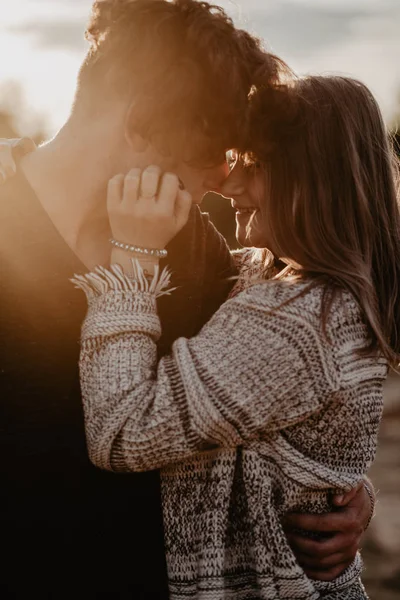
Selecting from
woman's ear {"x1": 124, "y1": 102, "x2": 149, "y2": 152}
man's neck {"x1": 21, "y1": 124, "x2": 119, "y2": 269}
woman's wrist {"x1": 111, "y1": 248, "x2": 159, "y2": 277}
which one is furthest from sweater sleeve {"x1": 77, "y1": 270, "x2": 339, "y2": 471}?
woman's ear {"x1": 124, "y1": 102, "x2": 149, "y2": 152}

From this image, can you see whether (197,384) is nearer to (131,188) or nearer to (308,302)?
(308,302)

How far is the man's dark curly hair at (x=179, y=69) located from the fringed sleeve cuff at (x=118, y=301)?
16.1 inches

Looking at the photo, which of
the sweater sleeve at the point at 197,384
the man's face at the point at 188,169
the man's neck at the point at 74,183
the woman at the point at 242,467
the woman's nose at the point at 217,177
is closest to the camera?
the sweater sleeve at the point at 197,384

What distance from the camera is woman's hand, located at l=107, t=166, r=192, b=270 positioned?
2.00m

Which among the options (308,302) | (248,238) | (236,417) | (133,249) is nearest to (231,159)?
(248,238)

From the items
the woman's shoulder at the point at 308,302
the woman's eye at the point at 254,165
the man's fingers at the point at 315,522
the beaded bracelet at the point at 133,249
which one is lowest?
the man's fingers at the point at 315,522

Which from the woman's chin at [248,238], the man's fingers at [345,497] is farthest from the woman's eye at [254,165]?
the man's fingers at [345,497]

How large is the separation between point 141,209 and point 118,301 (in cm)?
26

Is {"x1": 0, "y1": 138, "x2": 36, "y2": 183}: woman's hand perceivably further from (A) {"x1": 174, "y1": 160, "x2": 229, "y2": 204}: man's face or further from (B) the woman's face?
(B) the woman's face

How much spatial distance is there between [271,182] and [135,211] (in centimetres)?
38

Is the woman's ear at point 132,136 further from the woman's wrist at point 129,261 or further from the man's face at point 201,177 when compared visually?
the woman's wrist at point 129,261

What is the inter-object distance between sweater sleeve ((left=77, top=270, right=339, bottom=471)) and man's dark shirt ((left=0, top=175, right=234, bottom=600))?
0.19 m

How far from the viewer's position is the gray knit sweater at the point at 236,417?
5.97 feet

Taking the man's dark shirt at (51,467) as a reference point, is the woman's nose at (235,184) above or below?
above
